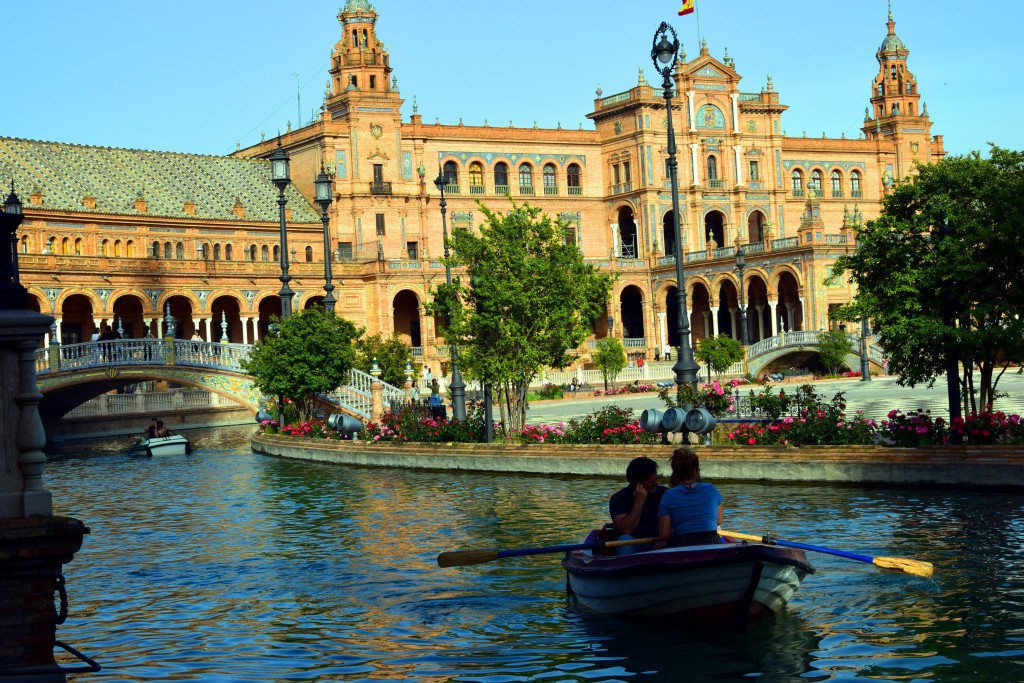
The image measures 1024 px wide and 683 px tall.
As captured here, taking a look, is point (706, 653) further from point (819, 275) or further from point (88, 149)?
point (88, 149)

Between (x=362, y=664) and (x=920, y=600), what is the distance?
5.51 metres

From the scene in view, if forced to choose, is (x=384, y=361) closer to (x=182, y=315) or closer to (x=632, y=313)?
(x=182, y=315)

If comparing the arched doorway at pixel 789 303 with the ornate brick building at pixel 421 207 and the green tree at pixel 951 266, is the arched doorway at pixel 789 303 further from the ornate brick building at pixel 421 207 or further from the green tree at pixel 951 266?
the green tree at pixel 951 266

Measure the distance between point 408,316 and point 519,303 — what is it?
44.2m

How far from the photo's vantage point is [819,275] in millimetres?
63844

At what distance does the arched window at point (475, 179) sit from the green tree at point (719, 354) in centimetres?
2365

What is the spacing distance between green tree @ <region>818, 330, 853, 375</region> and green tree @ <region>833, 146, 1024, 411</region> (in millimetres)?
32099

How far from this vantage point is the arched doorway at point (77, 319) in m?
59.8

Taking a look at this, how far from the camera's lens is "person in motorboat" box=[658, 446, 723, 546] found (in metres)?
11.6

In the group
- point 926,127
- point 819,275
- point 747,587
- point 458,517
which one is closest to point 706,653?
point 747,587

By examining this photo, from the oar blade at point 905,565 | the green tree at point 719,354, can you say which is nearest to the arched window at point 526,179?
the green tree at point 719,354

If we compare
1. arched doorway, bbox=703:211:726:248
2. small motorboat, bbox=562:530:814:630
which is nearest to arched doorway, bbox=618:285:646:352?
arched doorway, bbox=703:211:726:248

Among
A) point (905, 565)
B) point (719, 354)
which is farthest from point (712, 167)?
point (905, 565)

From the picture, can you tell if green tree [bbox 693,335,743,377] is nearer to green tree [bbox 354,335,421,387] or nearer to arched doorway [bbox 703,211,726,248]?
green tree [bbox 354,335,421,387]
